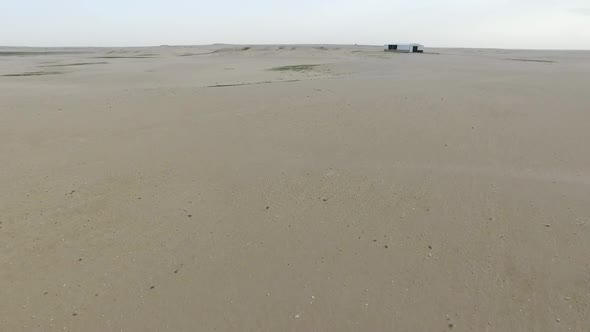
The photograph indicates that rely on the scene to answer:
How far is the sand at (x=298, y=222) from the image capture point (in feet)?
10.8

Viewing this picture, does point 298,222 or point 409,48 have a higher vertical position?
point 409,48

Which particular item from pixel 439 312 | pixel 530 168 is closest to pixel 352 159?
pixel 530 168

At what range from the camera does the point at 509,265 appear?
12.5ft

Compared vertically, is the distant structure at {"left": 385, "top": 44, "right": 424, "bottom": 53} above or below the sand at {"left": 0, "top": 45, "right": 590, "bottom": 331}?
above

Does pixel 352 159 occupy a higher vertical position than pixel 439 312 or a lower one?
higher

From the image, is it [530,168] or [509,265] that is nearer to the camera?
[509,265]

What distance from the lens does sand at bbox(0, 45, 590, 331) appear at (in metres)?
3.28

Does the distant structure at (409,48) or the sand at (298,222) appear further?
the distant structure at (409,48)

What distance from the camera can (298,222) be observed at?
4.61 meters

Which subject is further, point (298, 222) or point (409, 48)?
point (409, 48)

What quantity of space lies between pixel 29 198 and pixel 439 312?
192 inches

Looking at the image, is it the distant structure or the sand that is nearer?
the sand

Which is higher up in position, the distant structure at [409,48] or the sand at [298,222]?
the distant structure at [409,48]

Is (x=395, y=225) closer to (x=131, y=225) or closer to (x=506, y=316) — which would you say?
(x=506, y=316)
